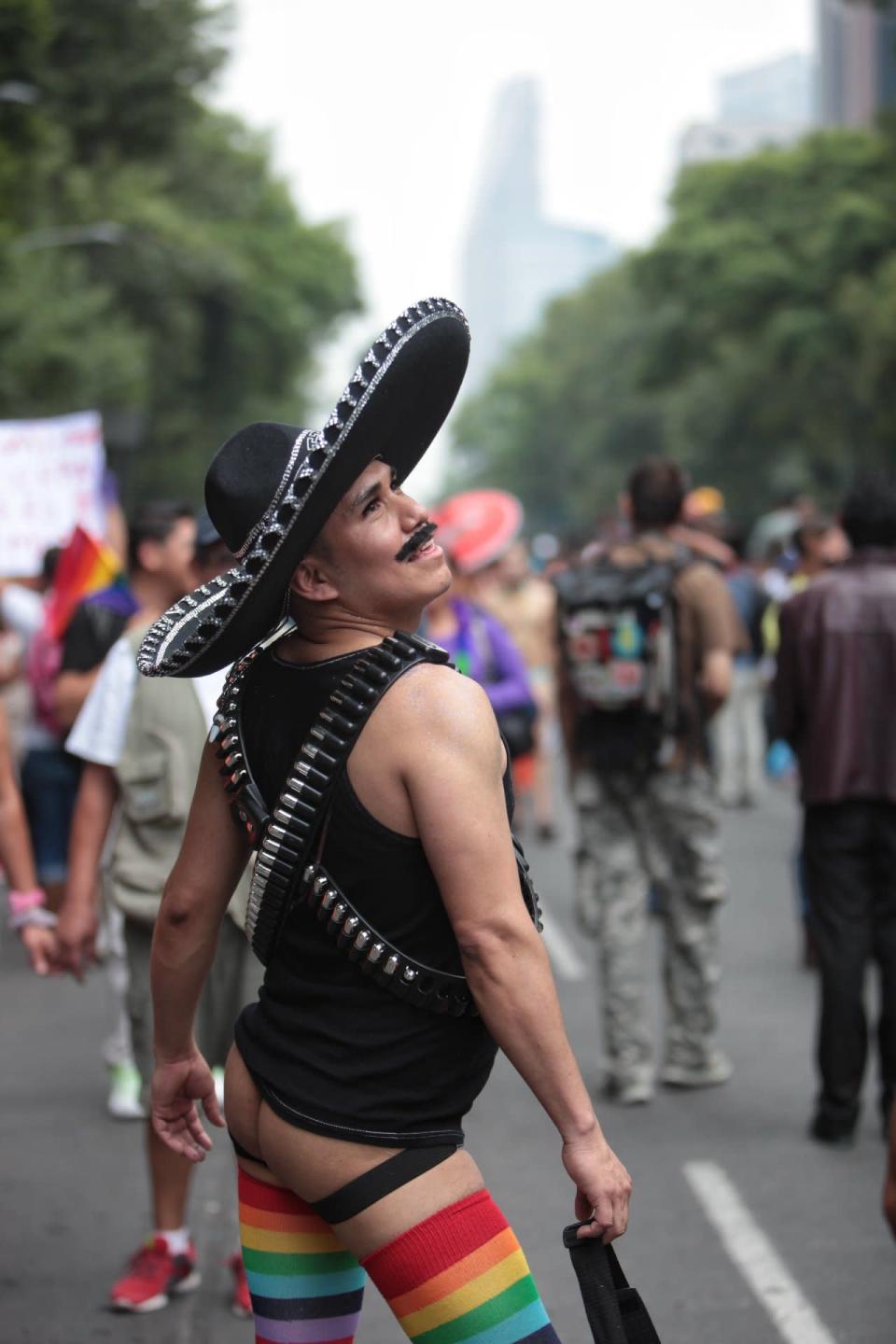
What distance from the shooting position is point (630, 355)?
77.8 metres

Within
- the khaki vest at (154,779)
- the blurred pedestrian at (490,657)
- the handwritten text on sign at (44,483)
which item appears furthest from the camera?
the handwritten text on sign at (44,483)

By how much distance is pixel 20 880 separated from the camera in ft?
16.4

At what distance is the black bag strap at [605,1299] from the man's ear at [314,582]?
92 centimetres

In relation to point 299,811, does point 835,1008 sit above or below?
below

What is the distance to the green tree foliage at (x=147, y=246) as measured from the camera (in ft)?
89.1

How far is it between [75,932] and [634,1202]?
1.93 metres

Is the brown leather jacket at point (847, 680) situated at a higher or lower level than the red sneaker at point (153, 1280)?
higher

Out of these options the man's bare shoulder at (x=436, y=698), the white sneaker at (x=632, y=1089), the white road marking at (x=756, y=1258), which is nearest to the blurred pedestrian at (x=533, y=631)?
the white sneaker at (x=632, y=1089)

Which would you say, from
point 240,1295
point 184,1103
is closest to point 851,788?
point 240,1295

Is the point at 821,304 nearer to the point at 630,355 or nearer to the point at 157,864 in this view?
the point at 630,355

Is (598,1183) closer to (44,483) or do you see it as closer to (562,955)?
(562,955)

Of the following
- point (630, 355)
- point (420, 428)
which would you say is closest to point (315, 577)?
point (420, 428)

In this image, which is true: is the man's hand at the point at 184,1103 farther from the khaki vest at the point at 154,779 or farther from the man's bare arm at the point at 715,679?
the man's bare arm at the point at 715,679

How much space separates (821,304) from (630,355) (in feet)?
99.6
